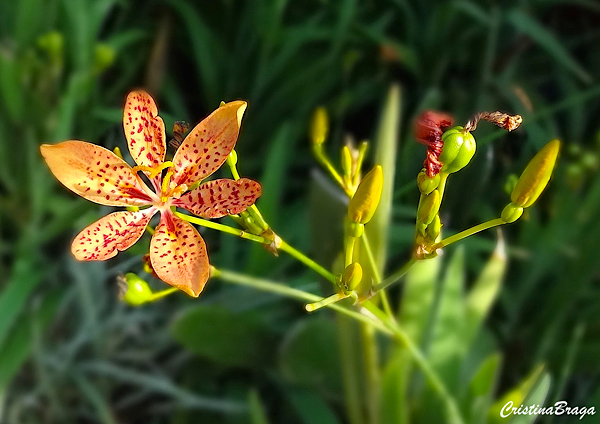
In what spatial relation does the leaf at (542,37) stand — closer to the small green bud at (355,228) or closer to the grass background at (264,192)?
the grass background at (264,192)

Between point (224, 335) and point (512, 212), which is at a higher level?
point (224, 335)

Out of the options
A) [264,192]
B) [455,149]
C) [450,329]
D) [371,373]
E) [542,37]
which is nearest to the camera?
[455,149]

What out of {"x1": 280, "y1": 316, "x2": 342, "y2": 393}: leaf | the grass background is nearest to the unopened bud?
the grass background

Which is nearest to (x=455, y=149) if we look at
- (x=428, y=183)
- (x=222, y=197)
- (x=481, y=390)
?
(x=428, y=183)

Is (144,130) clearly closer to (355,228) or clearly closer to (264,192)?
(355,228)

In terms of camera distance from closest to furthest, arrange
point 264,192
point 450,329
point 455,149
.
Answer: point 455,149, point 450,329, point 264,192

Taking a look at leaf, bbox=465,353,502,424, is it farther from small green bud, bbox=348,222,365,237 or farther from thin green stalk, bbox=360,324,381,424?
small green bud, bbox=348,222,365,237

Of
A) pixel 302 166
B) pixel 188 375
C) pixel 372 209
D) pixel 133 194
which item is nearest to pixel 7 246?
pixel 188 375

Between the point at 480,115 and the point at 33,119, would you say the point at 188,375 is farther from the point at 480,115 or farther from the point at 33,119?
the point at 480,115
